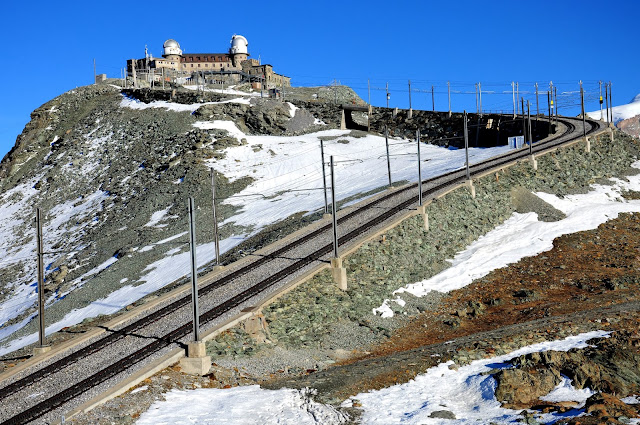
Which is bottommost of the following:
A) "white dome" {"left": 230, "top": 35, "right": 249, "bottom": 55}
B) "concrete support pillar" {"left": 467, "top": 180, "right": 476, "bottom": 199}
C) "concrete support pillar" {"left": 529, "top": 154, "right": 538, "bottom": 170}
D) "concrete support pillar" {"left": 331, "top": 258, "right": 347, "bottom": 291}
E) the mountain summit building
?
"concrete support pillar" {"left": 331, "top": 258, "right": 347, "bottom": 291}

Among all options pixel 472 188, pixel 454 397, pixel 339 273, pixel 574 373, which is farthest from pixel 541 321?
pixel 472 188

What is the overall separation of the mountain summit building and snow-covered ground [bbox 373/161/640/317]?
105 metres

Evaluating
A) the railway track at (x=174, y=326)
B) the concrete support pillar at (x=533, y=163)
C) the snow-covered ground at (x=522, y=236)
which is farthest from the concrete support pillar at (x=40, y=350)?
the concrete support pillar at (x=533, y=163)

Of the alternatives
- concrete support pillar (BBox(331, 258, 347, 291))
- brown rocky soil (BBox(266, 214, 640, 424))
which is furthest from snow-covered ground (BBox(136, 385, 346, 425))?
concrete support pillar (BBox(331, 258, 347, 291))

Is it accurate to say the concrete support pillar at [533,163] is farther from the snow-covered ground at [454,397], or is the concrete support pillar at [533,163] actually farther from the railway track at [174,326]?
the snow-covered ground at [454,397]

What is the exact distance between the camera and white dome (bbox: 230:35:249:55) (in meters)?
166

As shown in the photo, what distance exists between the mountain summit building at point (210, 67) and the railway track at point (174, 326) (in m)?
107

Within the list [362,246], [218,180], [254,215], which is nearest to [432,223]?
[362,246]

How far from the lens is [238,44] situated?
546ft

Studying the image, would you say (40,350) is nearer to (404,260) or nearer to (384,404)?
(384,404)

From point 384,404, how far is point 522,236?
1153 inches

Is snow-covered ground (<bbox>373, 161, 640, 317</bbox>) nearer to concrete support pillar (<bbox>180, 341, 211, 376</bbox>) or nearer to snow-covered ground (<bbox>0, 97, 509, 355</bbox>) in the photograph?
concrete support pillar (<bbox>180, 341, 211, 376</bbox>)

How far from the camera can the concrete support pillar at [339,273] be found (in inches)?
1409

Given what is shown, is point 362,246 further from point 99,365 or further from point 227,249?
point 99,365
